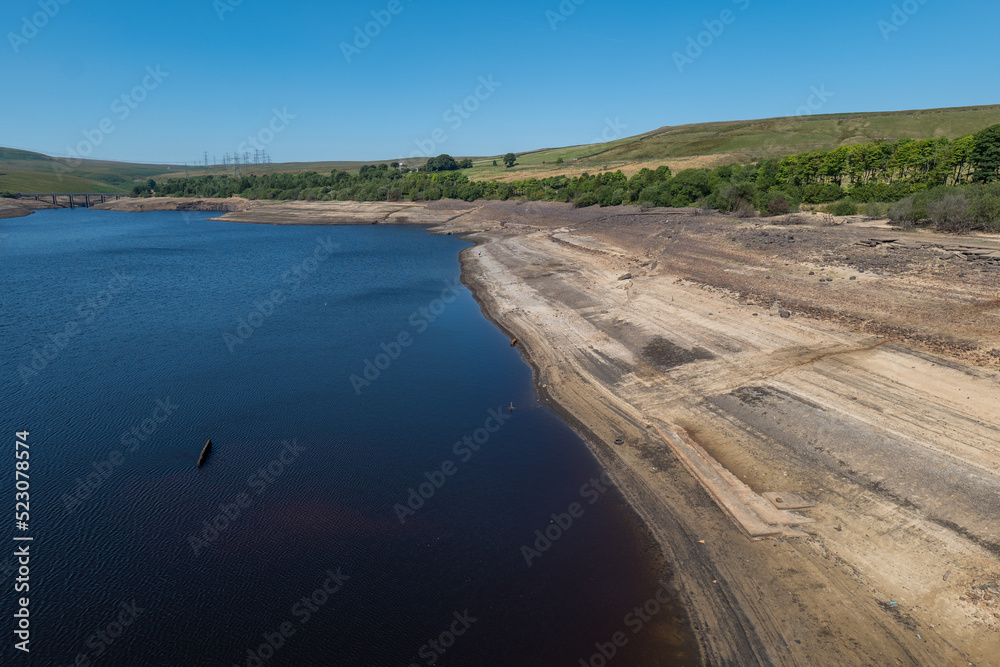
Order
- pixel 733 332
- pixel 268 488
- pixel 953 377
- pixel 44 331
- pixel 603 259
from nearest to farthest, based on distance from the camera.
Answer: pixel 268 488, pixel 953 377, pixel 733 332, pixel 44 331, pixel 603 259

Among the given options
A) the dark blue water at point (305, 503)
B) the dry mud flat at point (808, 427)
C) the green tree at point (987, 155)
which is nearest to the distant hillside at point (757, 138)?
the green tree at point (987, 155)

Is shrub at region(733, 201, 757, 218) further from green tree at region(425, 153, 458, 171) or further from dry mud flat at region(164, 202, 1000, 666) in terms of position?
green tree at region(425, 153, 458, 171)

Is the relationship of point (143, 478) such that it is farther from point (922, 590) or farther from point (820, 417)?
point (820, 417)

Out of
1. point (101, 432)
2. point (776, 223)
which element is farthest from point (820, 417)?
point (776, 223)

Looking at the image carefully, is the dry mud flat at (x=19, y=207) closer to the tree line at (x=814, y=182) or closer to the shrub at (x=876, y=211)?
the tree line at (x=814, y=182)

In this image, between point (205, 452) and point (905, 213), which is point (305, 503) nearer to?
point (205, 452)

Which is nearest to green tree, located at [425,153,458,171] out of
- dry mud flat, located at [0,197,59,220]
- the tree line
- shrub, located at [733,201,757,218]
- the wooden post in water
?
the tree line

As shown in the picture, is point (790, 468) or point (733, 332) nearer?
point (790, 468)
